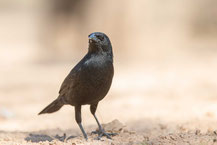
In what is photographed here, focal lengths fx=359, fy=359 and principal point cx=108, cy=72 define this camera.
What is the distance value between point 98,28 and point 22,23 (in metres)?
18.7

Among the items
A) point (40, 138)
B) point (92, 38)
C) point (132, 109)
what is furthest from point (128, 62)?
point (92, 38)

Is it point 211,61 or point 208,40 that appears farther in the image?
point 208,40

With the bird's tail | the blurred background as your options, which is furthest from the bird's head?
the blurred background

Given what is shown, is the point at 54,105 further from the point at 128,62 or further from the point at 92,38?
the point at 128,62

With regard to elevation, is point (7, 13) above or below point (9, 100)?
above

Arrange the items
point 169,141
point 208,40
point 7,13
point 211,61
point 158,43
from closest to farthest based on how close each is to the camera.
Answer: point 169,141 → point 211,61 → point 158,43 → point 208,40 → point 7,13

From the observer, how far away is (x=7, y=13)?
38.2 m

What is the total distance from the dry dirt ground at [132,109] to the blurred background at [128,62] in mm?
22

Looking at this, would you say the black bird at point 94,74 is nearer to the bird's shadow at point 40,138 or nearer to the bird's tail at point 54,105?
the bird's shadow at point 40,138

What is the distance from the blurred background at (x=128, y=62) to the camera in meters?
7.09

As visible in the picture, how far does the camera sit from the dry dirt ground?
4602 mm

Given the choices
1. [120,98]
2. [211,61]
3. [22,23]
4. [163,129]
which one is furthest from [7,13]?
[163,129]

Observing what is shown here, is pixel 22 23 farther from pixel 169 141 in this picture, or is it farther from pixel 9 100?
pixel 169 141

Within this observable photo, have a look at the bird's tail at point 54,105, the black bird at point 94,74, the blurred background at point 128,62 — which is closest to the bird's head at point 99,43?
the black bird at point 94,74
